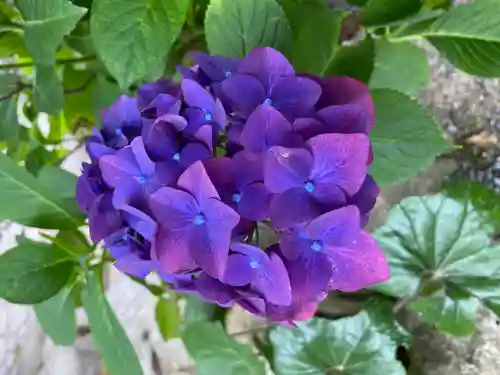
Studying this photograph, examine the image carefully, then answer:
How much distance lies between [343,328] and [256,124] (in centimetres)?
36

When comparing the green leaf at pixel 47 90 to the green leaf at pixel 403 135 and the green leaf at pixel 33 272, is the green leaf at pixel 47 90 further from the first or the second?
the green leaf at pixel 403 135

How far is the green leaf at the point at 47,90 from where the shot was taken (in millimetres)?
609

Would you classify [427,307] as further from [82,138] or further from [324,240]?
[82,138]

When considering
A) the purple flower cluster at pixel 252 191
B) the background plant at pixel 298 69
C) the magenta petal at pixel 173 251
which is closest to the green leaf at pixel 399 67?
the background plant at pixel 298 69

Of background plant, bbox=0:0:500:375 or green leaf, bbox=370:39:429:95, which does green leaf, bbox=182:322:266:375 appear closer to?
background plant, bbox=0:0:500:375

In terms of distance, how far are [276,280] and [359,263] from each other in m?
0.05

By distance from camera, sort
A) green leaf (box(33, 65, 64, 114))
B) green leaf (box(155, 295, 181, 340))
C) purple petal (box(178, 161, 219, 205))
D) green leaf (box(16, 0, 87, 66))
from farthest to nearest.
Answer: green leaf (box(155, 295, 181, 340)), green leaf (box(33, 65, 64, 114)), green leaf (box(16, 0, 87, 66)), purple petal (box(178, 161, 219, 205))

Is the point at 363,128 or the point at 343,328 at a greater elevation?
the point at 363,128

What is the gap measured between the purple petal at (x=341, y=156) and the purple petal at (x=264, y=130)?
0.02 meters

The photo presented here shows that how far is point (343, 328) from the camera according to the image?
712mm

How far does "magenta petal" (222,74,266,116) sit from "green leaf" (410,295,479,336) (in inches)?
12.7

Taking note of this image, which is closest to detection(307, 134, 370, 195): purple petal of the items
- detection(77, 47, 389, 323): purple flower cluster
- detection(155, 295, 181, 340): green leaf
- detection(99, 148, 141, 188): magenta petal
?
detection(77, 47, 389, 323): purple flower cluster

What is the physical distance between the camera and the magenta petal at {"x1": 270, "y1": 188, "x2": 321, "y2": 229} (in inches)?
16.0

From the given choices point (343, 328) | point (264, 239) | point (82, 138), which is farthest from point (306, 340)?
point (82, 138)
